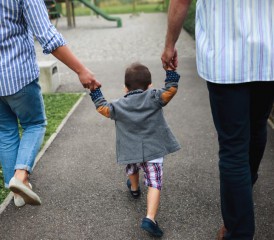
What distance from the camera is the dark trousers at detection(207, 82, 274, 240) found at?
197 cm

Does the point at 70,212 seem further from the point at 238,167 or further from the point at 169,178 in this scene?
the point at 238,167

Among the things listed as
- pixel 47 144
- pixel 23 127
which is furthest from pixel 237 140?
pixel 47 144

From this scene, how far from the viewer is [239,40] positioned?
1892 mm

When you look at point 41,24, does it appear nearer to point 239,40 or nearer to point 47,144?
point 239,40

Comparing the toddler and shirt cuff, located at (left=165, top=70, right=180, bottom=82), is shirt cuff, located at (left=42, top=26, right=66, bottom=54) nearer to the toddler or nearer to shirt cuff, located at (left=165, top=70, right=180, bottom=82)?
the toddler

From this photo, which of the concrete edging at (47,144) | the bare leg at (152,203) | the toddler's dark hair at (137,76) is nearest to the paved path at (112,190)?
the concrete edging at (47,144)

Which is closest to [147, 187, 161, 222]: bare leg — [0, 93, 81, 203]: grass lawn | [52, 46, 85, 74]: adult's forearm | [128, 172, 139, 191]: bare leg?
Answer: [128, 172, 139, 191]: bare leg

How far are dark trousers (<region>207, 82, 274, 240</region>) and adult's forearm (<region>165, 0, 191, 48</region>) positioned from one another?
35 centimetres

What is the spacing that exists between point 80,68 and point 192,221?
1.27m

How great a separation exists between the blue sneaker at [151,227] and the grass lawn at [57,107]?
2278 millimetres

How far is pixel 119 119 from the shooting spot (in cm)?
254

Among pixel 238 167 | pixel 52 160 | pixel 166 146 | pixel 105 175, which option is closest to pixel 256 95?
pixel 238 167

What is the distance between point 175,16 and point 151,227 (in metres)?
1.27

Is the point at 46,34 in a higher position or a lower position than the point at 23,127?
higher
